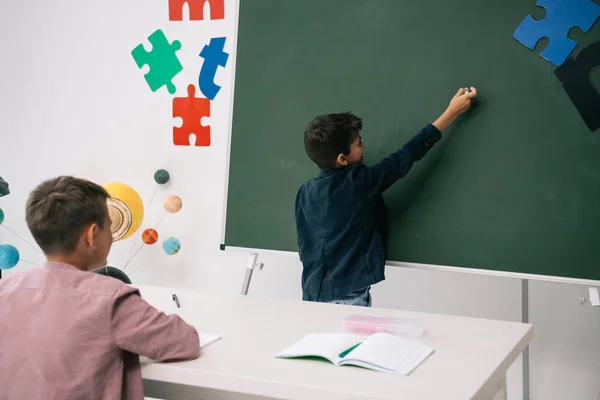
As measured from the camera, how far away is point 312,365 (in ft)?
5.31

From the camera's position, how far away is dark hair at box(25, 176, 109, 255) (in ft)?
5.50

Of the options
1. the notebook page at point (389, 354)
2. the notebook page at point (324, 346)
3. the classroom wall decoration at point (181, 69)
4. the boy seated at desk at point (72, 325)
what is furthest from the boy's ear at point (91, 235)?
the classroom wall decoration at point (181, 69)

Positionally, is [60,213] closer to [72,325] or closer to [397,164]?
Answer: [72,325]

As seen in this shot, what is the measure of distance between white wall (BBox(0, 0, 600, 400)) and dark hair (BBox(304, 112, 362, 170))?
0.94m

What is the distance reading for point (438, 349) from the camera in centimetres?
173

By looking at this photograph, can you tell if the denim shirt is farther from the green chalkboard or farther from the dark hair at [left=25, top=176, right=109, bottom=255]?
the dark hair at [left=25, top=176, right=109, bottom=255]

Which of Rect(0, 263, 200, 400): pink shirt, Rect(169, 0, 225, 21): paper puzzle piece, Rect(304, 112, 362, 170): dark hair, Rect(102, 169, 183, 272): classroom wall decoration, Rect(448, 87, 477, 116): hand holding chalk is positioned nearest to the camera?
Rect(0, 263, 200, 400): pink shirt

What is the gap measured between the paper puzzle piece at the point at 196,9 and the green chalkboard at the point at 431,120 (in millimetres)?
778

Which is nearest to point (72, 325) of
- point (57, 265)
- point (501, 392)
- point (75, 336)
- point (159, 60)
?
point (75, 336)

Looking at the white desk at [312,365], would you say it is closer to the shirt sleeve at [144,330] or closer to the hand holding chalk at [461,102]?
the shirt sleeve at [144,330]

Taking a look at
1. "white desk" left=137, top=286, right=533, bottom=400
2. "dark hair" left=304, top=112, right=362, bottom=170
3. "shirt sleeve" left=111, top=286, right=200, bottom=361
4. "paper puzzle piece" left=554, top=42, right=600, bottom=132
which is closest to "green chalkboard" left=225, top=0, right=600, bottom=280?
"paper puzzle piece" left=554, top=42, right=600, bottom=132

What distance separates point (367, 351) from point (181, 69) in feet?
8.83

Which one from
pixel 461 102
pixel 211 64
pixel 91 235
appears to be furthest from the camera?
pixel 211 64

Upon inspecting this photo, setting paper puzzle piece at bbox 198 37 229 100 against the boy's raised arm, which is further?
paper puzzle piece at bbox 198 37 229 100
